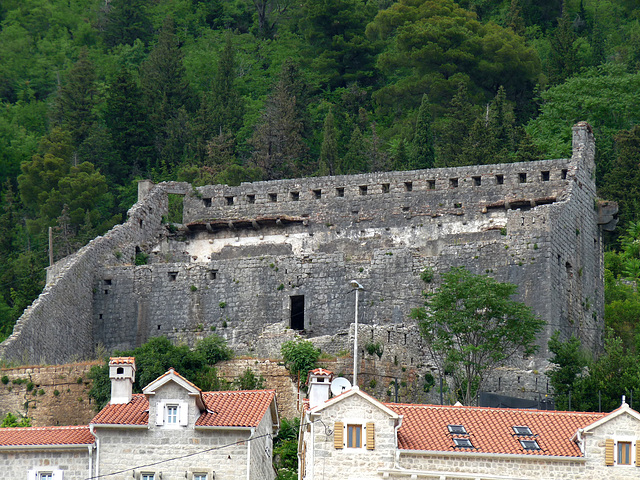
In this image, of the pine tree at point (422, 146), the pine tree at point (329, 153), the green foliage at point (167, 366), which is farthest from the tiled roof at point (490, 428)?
the pine tree at point (329, 153)

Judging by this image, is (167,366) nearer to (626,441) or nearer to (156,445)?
(156,445)

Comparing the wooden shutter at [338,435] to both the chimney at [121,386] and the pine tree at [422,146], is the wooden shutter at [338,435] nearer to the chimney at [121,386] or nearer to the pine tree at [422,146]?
the chimney at [121,386]

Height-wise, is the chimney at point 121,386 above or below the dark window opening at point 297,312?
below

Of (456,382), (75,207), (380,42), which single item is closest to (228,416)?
(456,382)

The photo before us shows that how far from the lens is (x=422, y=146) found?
7906 cm

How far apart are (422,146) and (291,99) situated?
32.5 ft

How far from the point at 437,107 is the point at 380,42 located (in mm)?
8056

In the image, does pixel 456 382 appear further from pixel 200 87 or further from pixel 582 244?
pixel 200 87

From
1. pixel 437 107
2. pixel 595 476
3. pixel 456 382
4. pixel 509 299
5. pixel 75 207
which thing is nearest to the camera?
pixel 595 476

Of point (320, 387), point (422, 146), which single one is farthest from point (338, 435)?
point (422, 146)

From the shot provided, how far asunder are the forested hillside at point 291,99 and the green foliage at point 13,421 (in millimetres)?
17530

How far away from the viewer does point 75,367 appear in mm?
57156

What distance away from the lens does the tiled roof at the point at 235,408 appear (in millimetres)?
44219

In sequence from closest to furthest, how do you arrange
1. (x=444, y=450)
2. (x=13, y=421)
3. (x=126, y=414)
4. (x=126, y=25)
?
(x=444, y=450) → (x=126, y=414) → (x=13, y=421) → (x=126, y=25)
